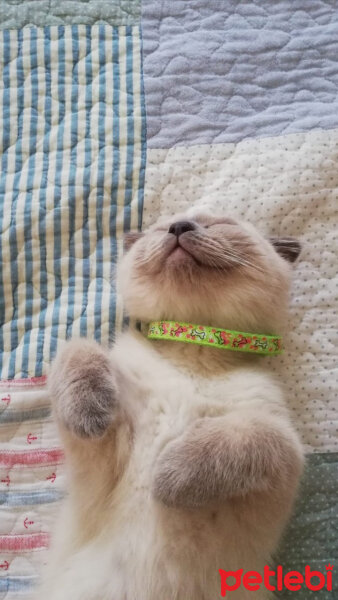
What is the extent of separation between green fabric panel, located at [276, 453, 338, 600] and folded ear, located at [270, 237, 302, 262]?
473mm

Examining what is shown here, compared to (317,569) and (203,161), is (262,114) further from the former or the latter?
(317,569)

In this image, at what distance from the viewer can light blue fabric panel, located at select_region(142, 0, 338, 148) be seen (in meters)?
1.46

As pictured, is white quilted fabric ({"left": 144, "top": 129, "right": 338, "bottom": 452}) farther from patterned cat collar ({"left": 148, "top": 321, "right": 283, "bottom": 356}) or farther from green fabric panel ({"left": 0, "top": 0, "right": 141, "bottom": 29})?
green fabric panel ({"left": 0, "top": 0, "right": 141, "bottom": 29})

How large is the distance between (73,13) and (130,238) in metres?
0.68

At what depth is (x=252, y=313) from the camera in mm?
1155

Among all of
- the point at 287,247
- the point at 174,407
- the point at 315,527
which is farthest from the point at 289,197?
the point at 315,527

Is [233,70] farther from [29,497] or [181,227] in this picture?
[29,497]

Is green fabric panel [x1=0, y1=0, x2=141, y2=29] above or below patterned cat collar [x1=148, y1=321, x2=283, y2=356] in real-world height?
above

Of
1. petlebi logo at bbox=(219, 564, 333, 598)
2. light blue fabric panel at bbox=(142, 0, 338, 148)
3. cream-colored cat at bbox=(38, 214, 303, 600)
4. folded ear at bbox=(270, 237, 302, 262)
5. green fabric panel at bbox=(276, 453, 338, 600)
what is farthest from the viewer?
light blue fabric panel at bbox=(142, 0, 338, 148)

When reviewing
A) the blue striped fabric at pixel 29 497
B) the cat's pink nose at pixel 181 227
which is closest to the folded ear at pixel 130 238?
the cat's pink nose at pixel 181 227

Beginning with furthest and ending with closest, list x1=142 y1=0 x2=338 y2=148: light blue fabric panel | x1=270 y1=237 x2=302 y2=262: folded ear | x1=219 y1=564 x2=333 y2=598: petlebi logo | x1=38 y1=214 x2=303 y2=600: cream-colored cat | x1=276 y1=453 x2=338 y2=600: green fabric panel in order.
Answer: x1=142 y1=0 x2=338 y2=148: light blue fabric panel < x1=270 y1=237 x2=302 y2=262: folded ear < x1=276 y1=453 x2=338 y2=600: green fabric panel < x1=219 y1=564 x2=333 y2=598: petlebi logo < x1=38 y1=214 x2=303 y2=600: cream-colored cat

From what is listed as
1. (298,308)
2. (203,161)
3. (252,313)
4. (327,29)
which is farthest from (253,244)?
(327,29)

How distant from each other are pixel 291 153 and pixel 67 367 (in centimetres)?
84

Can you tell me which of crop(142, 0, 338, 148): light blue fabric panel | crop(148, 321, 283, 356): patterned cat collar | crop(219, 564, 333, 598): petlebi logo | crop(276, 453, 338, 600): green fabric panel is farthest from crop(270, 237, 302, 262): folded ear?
crop(219, 564, 333, 598): petlebi logo
